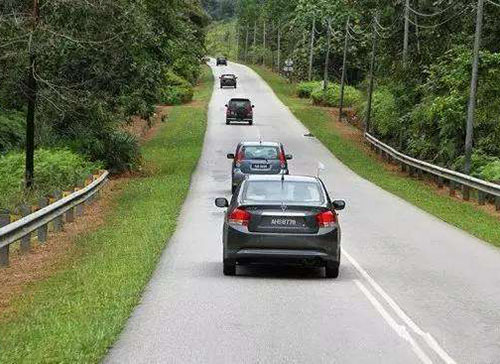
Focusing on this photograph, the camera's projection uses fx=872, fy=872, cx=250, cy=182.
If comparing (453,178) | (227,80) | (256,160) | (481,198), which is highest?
(227,80)

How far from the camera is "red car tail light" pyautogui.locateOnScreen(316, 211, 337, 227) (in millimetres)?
12641

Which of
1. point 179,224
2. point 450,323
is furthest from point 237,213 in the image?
point 179,224

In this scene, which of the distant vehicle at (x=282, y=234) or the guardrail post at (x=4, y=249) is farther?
the guardrail post at (x=4, y=249)

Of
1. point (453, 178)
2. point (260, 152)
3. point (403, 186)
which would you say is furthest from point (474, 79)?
point (260, 152)

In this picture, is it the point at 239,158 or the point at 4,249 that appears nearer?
the point at 4,249

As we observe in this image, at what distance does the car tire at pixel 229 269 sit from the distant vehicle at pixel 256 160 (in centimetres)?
1287

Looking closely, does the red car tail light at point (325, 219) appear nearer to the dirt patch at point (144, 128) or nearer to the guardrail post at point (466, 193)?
the guardrail post at point (466, 193)

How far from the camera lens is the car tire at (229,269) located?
12.8 m

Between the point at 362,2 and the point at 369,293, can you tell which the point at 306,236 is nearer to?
the point at 369,293

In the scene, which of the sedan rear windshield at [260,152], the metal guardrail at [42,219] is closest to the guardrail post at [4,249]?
the metal guardrail at [42,219]

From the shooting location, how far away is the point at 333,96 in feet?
245

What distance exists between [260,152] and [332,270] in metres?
14.1

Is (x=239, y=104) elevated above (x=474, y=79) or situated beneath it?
situated beneath

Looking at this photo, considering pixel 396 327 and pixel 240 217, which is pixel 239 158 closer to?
pixel 240 217
